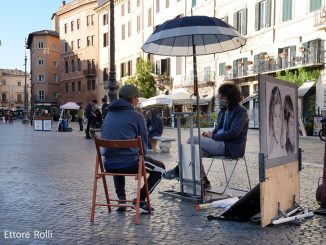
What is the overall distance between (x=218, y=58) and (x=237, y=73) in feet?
12.0

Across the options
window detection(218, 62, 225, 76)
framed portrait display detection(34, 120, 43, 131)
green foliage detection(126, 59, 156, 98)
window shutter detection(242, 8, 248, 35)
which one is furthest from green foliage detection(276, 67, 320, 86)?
green foliage detection(126, 59, 156, 98)

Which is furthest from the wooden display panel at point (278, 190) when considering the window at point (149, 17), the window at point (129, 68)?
the window at point (129, 68)

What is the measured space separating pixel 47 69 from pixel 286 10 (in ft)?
207

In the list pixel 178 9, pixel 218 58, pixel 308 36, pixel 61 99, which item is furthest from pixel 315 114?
pixel 61 99

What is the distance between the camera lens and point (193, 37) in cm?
707

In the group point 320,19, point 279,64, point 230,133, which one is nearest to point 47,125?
point 279,64

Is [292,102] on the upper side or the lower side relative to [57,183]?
upper

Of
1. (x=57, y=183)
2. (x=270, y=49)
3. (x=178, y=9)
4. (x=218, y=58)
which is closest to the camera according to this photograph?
(x=57, y=183)

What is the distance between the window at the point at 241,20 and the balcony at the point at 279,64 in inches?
103

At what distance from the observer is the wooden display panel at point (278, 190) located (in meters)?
5.05

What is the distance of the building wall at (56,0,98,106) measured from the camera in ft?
229

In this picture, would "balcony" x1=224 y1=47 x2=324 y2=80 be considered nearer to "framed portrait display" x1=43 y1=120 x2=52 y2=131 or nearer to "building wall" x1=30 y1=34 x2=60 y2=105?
"framed portrait display" x1=43 y1=120 x2=52 y2=131

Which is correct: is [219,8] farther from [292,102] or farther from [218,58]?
[292,102]

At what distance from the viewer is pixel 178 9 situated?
46125mm
